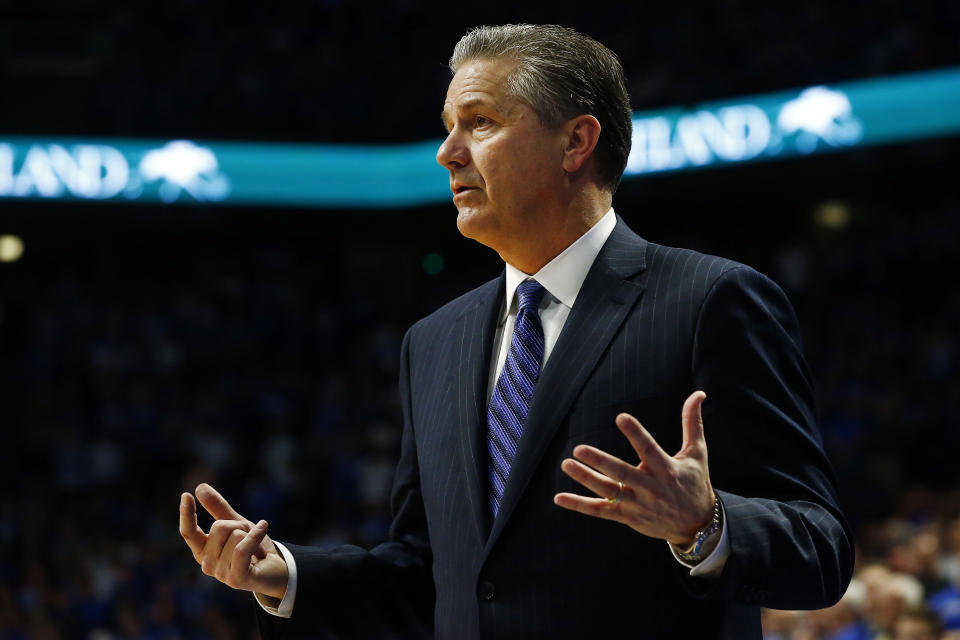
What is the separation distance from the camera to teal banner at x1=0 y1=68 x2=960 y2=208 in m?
8.90

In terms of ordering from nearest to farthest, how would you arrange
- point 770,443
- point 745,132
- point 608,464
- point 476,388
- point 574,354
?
point 608,464 < point 770,443 < point 574,354 < point 476,388 < point 745,132

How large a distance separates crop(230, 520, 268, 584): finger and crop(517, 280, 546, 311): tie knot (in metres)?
0.50

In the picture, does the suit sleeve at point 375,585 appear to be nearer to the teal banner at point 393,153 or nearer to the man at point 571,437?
the man at point 571,437

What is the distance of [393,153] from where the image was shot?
457 inches

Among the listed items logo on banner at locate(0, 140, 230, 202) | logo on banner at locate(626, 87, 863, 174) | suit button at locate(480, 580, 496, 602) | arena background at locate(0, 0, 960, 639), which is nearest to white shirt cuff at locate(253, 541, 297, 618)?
suit button at locate(480, 580, 496, 602)

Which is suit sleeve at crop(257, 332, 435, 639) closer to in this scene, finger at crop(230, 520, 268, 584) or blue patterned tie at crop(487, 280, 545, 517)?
finger at crop(230, 520, 268, 584)

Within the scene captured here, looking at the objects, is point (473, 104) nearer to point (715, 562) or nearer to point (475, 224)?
point (475, 224)

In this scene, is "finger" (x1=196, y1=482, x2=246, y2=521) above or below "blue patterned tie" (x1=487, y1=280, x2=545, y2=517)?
below

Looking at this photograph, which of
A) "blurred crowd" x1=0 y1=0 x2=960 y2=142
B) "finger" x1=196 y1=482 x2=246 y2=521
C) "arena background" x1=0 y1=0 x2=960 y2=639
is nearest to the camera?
"finger" x1=196 y1=482 x2=246 y2=521

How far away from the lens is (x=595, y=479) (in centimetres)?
138

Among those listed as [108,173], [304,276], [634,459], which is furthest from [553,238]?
[304,276]

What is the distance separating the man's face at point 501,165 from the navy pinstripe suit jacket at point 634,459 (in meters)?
0.14

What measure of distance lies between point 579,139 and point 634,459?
52 centimetres

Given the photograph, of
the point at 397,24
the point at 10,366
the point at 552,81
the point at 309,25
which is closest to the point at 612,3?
the point at 397,24
